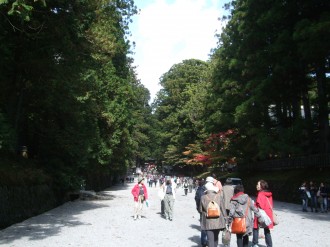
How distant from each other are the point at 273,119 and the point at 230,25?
843 cm

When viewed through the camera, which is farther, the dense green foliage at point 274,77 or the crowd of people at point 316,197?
the dense green foliage at point 274,77

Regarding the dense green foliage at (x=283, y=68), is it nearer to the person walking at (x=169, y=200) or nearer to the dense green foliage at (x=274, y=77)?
the dense green foliage at (x=274, y=77)

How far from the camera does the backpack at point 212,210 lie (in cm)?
805

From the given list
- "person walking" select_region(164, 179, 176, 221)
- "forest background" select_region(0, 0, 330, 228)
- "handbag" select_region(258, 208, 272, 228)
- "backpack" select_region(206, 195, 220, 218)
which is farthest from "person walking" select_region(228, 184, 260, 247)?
"person walking" select_region(164, 179, 176, 221)

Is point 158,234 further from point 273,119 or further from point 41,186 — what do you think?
point 273,119

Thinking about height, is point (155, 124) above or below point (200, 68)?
below

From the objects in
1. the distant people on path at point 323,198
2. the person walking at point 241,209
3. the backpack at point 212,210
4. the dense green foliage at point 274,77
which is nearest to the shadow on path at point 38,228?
the backpack at point 212,210

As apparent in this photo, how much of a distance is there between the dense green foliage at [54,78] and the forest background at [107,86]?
0.06m

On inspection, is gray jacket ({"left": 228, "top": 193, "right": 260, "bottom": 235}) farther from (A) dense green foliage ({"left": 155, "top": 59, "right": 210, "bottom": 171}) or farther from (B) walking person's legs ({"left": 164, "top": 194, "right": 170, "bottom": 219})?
(A) dense green foliage ({"left": 155, "top": 59, "right": 210, "bottom": 171})

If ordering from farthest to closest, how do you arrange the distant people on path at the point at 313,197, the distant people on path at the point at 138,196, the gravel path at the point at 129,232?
the distant people on path at the point at 313,197 → the distant people on path at the point at 138,196 → the gravel path at the point at 129,232

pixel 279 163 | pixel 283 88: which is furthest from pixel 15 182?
pixel 279 163

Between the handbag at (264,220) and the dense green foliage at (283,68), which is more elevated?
the dense green foliage at (283,68)

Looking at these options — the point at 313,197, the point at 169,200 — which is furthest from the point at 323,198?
the point at 169,200

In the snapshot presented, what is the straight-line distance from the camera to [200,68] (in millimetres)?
74188
